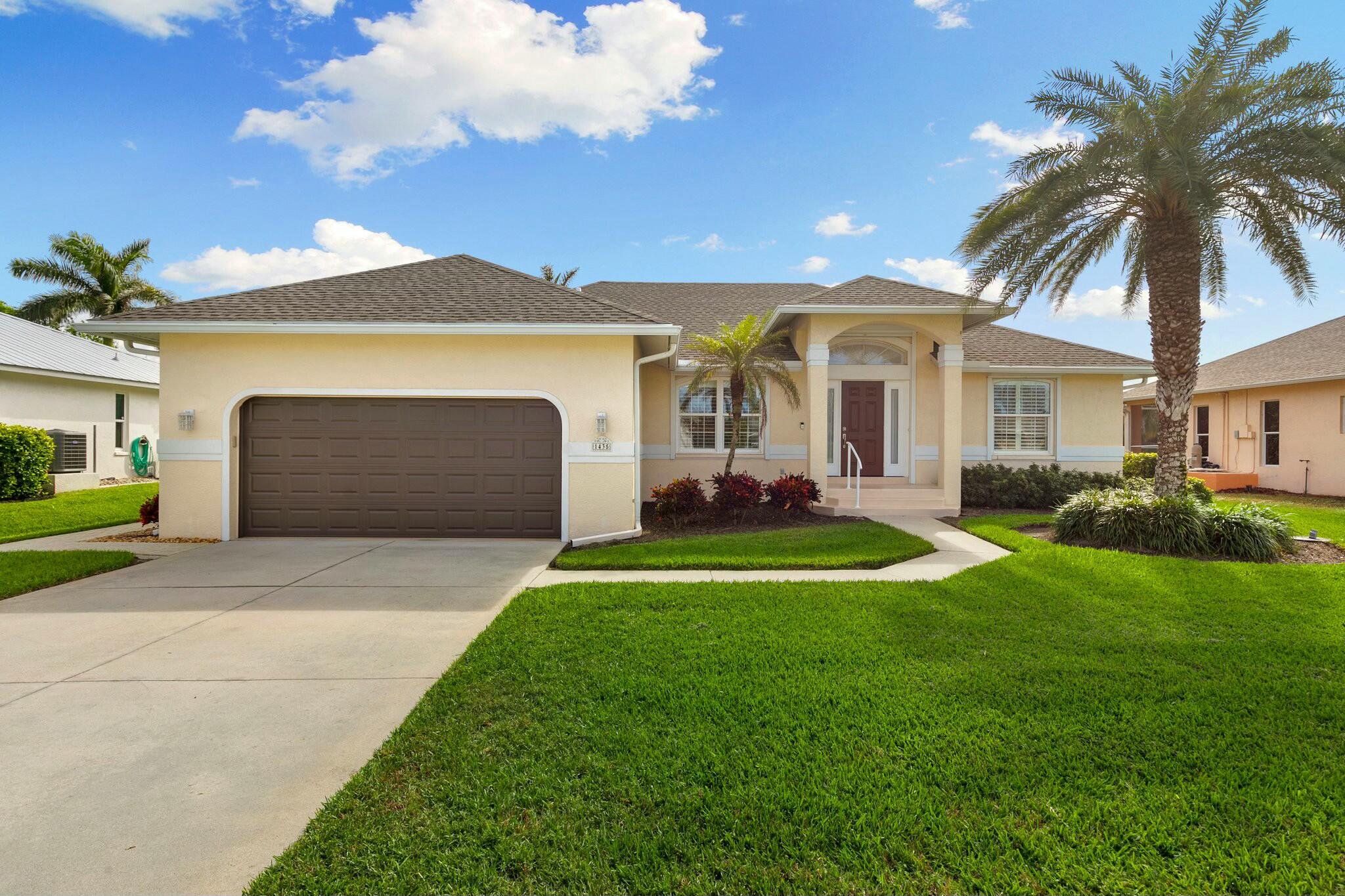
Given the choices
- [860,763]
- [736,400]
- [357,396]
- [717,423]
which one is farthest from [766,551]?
[357,396]

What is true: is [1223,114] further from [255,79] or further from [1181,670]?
[255,79]

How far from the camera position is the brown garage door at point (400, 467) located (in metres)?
10.4

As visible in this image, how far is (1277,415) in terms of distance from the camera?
58.8 feet

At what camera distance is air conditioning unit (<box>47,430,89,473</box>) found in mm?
16172

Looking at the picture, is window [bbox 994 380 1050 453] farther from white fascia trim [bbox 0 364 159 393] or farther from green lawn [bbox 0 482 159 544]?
white fascia trim [bbox 0 364 159 393]

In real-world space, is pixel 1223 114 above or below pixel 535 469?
above

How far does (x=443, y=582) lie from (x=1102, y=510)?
8735mm

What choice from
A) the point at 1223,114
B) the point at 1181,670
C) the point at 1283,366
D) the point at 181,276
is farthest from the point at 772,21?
the point at 181,276

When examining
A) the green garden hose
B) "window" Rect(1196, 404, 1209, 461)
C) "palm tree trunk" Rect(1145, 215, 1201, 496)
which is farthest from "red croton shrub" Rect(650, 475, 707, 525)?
"window" Rect(1196, 404, 1209, 461)

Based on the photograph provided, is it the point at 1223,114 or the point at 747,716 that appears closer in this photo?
the point at 747,716

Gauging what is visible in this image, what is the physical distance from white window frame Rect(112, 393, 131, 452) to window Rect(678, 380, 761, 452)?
1654cm

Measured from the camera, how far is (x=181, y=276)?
105ft

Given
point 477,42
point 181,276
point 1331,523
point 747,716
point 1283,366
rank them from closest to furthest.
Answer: point 747,716
point 477,42
point 1331,523
point 1283,366
point 181,276

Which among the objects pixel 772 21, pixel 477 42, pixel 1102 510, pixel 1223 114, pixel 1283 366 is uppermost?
pixel 772 21
